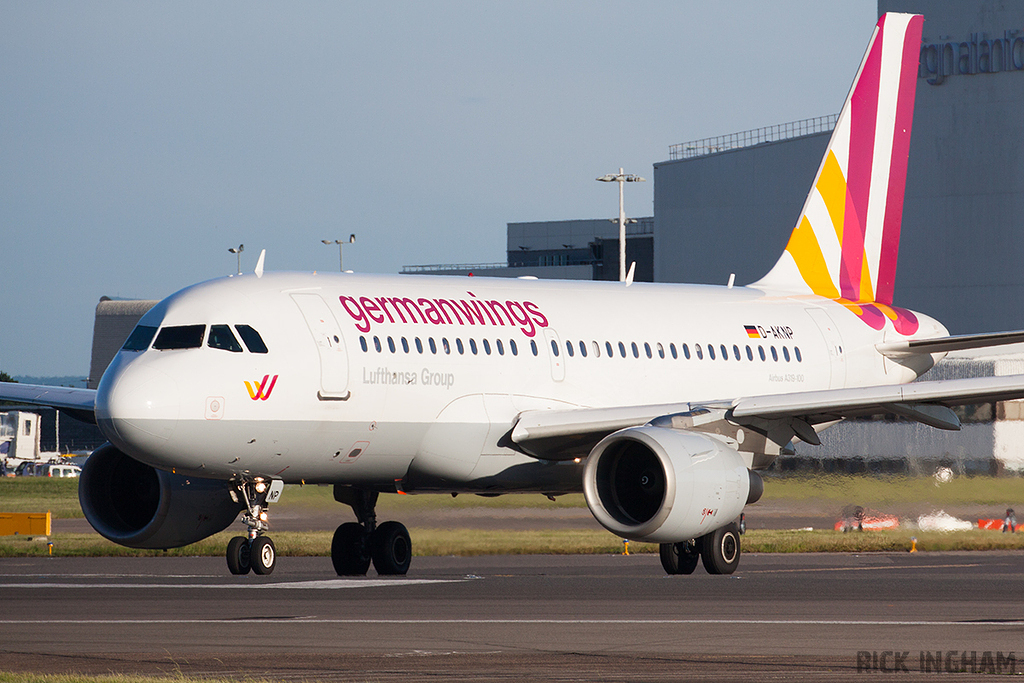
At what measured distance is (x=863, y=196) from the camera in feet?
100

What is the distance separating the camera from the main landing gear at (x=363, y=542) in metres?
24.5

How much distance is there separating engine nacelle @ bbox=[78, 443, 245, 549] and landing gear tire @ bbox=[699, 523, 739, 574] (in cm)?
719

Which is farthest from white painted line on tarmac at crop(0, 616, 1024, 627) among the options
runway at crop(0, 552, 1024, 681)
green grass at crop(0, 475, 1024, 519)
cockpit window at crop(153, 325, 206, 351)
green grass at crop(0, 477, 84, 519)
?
green grass at crop(0, 477, 84, 519)

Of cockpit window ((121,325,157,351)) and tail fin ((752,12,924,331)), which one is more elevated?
tail fin ((752,12,924,331))

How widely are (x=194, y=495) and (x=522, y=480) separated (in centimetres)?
511

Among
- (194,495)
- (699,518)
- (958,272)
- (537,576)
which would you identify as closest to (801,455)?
(537,576)

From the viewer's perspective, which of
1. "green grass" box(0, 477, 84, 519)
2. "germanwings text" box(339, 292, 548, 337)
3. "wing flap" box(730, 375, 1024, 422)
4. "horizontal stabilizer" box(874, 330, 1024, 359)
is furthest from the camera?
"green grass" box(0, 477, 84, 519)

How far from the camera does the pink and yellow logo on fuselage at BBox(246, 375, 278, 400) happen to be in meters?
19.6

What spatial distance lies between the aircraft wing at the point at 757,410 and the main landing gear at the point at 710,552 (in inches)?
71.3

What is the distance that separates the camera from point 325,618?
650 inches

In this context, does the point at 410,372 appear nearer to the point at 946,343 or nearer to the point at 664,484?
the point at 664,484

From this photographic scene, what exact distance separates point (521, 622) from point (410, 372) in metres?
6.09

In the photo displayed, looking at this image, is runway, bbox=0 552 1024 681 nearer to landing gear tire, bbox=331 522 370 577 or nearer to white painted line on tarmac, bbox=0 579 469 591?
white painted line on tarmac, bbox=0 579 469 591

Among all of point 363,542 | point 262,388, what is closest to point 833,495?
point 363,542
